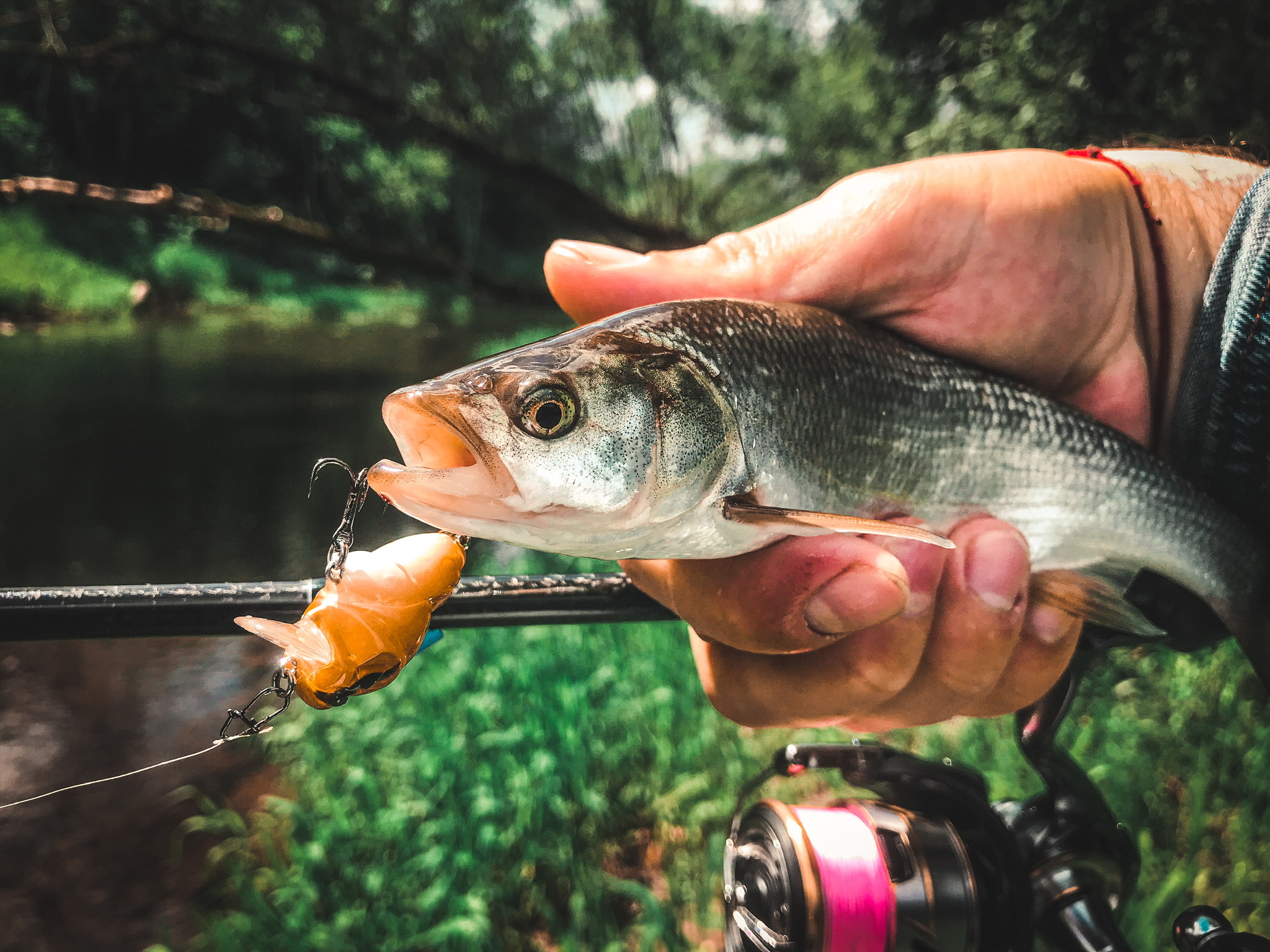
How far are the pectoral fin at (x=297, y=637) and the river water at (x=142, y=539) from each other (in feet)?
9.90

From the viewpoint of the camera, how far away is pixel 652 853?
136 inches

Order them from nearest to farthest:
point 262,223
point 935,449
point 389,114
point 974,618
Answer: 1. point 935,449
2. point 974,618
3. point 262,223
4. point 389,114

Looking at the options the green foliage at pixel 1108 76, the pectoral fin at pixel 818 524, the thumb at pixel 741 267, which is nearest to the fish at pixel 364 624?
the pectoral fin at pixel 818 524

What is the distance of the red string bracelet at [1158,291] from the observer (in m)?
2.13

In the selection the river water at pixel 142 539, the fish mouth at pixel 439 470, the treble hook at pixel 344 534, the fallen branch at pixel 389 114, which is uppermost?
the fallen branch at pixel 389 114

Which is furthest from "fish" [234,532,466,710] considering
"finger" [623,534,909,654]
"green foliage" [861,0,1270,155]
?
"green foliage" [861,0,1270,155]

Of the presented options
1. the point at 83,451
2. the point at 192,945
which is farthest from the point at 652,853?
the point at 83,451

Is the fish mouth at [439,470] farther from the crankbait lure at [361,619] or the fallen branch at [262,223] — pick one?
the fallen branch at [262,223]

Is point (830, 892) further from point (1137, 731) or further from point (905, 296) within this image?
point (1137, 731)

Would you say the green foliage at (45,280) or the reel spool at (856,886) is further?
the green foliage at (45,280)

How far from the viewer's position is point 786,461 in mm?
1434

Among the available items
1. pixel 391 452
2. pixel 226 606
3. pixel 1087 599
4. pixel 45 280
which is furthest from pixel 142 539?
pixel 45 280

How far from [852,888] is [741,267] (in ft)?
4.27

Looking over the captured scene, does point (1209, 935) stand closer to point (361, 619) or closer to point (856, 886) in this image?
point (856, 886)
